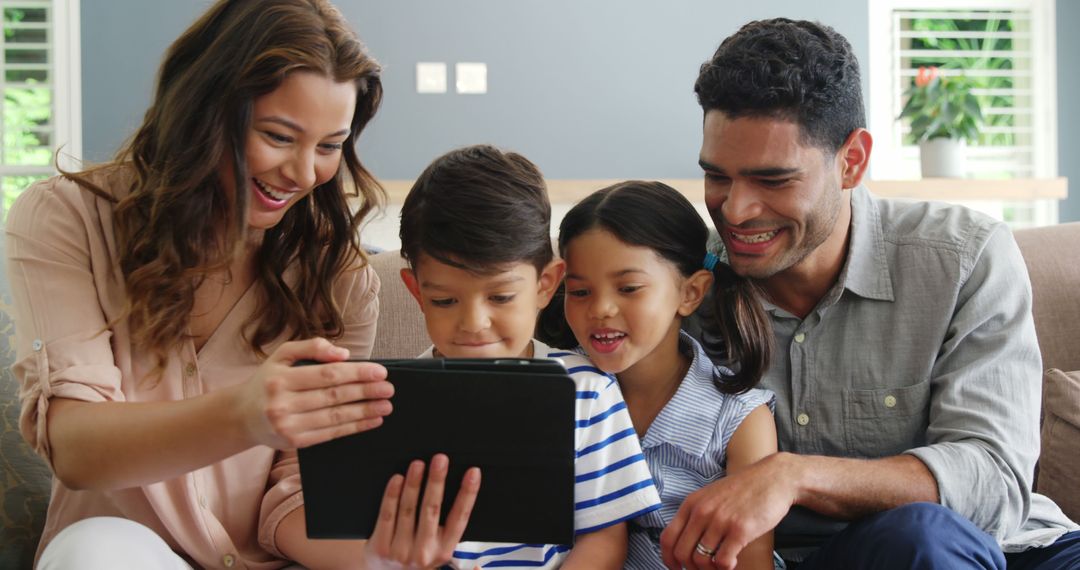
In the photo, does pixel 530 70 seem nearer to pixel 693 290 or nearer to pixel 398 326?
pixel 398 326

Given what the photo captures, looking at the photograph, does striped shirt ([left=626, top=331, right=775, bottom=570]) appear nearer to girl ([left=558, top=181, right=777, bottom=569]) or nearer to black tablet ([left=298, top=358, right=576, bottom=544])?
girl ([left=558, top=181, right=777, bottom=569])

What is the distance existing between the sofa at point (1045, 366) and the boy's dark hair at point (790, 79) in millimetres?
677

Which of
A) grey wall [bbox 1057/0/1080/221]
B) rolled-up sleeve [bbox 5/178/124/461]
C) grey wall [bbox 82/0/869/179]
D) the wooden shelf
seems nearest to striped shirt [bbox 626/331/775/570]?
rolled-up sleeve [bbox 5/178/124/461]

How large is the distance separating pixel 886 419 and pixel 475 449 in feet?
2.59

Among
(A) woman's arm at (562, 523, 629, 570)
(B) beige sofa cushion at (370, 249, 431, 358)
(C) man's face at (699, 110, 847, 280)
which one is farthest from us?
(B) beige sofa cushion at (370, 249, 431, 358)

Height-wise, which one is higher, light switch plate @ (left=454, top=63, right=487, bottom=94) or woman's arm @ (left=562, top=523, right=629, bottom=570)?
light switch plate @ (left=454, top=63, right=487, bottom=94)

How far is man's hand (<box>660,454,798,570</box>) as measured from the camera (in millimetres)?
1257

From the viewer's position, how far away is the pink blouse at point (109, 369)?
1342 mm

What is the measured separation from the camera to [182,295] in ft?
4.78

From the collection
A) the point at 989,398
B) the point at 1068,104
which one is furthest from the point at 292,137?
the point at 1068,104

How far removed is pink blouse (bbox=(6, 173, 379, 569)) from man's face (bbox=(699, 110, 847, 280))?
2.57 ft

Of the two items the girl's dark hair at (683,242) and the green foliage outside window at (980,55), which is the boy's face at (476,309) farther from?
the green foliage outside window at (980,55)

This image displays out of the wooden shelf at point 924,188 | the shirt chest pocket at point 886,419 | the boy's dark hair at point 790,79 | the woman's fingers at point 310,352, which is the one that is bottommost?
the shirt chest pocket at point 886,419

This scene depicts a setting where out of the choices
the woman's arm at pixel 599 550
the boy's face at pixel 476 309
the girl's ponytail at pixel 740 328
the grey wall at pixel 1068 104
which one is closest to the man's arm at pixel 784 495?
the woman's arm at pixel 599 550
